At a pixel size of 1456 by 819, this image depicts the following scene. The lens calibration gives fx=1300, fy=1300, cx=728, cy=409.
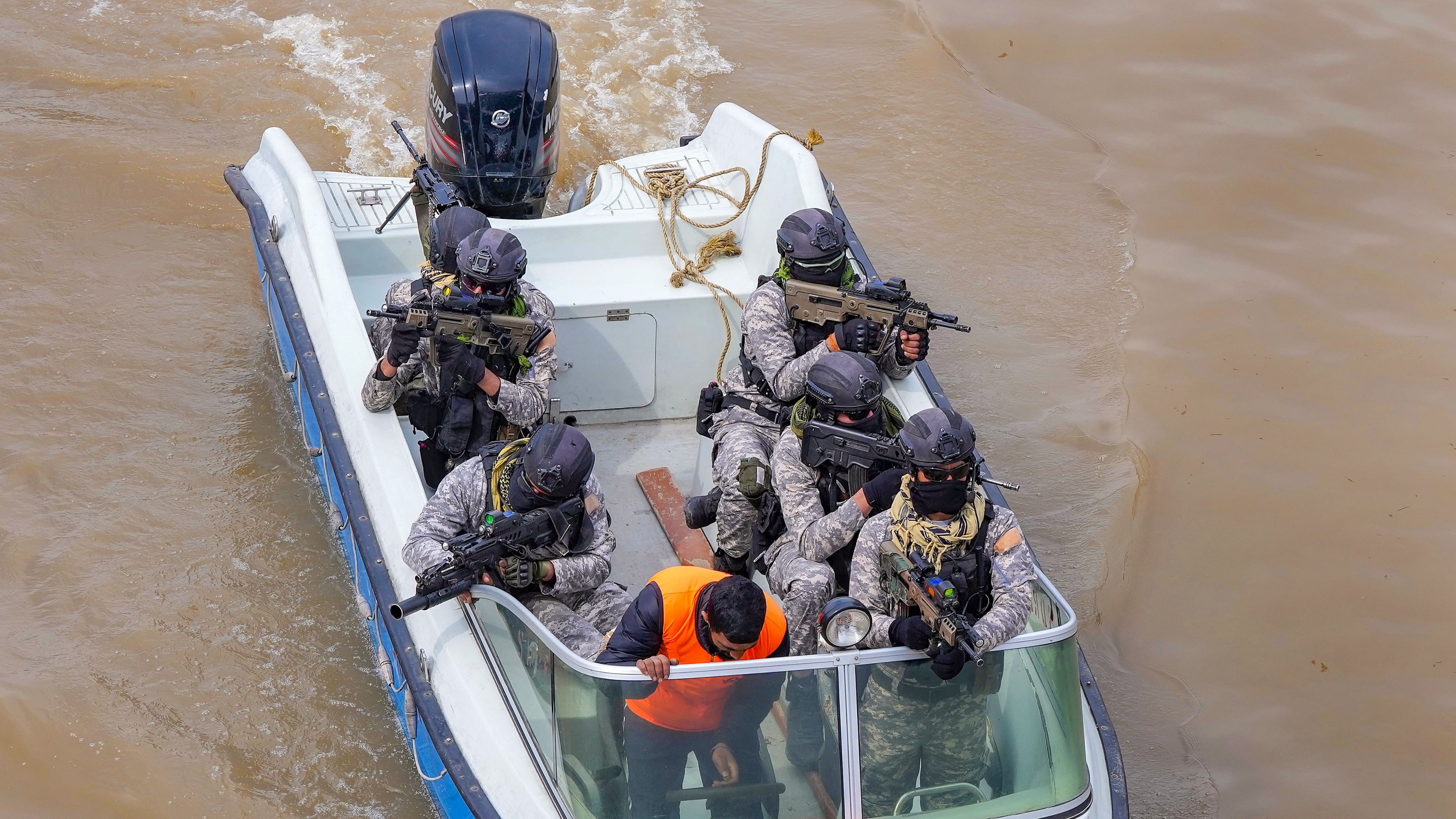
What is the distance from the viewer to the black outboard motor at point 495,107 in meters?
5.04

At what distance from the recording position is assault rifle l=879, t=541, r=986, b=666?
289cm

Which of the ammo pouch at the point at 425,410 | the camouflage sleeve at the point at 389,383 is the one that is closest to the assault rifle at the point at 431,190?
the camouflage sleeve at the point at 389,383

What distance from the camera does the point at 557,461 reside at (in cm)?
329

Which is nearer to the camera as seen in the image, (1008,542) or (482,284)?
(1008,542)

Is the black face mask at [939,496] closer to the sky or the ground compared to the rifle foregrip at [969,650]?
closer to the sky

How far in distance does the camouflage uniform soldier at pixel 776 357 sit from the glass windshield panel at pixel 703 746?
1.16 metres

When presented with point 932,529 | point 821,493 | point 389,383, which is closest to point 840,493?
point 821,493

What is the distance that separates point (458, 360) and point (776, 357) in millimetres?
1068

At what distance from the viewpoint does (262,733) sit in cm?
428

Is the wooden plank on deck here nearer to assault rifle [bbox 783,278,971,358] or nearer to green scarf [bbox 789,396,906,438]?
green scarf [bbox 789,396,906,438]

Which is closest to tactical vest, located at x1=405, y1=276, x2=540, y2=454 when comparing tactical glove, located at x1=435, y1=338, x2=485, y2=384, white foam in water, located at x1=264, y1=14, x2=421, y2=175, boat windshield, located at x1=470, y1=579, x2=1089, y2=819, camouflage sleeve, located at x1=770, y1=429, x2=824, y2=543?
tactical glove, located at x1=435, y1=338, x2=485, y2=384

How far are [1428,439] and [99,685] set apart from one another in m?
5.88

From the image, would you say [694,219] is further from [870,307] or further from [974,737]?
[974,737]

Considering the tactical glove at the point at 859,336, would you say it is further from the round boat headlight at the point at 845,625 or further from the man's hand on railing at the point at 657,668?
the man's hand on railing at the point at 657,668
